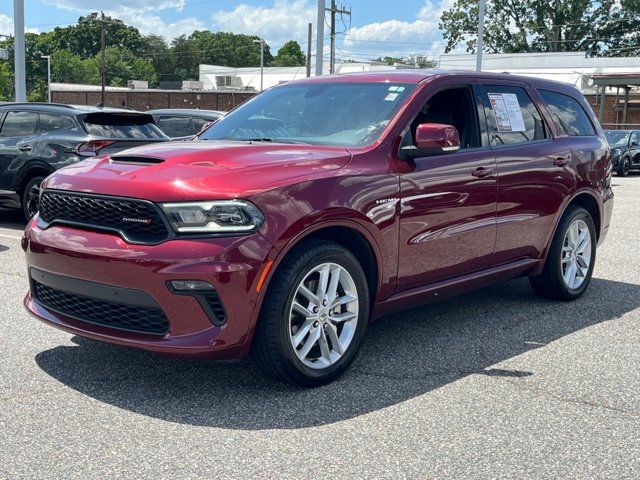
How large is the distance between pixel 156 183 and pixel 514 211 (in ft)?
9.20

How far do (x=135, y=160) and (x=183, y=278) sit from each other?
985 mm

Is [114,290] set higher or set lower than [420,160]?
lower

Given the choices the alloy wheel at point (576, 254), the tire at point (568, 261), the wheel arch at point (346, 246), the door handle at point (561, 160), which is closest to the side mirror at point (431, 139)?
the wheel arch at point (346, 246)

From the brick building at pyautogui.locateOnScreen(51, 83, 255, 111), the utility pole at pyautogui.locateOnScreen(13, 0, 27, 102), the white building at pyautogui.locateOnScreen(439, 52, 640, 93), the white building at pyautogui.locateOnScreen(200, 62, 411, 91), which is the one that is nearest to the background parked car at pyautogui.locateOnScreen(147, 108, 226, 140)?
the utility pole at pyautogui.locateOnScreen(13, 0, 27, 102)

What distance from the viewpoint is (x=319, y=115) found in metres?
5.34

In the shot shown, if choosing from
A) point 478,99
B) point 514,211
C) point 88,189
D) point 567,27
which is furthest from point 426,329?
point 567,27

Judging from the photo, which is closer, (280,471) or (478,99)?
(280,471)

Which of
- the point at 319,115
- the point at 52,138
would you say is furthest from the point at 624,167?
the point at 319,115

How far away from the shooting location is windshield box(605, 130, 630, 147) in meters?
25.9

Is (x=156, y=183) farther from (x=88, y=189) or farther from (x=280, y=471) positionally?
(x=280, y=471)

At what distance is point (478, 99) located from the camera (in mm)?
5730

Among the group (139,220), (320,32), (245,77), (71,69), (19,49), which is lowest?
(139,220)

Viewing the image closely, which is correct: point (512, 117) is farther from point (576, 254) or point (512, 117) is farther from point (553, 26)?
point (553, 26)

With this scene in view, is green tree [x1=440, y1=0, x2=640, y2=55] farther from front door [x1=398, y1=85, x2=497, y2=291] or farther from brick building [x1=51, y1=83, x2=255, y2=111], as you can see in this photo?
front door [x1=398, y1=85, x2=497, y2=291]
